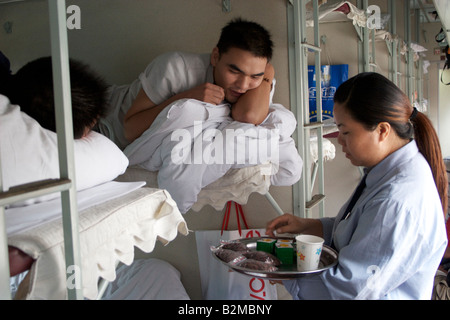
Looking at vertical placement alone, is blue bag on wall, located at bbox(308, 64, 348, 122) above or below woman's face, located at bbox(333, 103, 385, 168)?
above

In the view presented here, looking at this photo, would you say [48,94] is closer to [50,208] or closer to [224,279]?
[50,208]

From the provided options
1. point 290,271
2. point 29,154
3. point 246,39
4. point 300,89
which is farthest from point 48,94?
point 300,89

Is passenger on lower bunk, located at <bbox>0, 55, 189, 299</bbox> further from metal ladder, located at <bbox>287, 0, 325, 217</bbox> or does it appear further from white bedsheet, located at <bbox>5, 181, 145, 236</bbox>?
metal ladder, located at <bbox>287, 0, 325, 217</bbox>

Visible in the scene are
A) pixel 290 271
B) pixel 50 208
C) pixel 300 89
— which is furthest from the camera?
pixel 300 89

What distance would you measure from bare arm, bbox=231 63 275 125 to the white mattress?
0.58m

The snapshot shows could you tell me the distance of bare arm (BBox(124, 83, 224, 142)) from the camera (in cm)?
137

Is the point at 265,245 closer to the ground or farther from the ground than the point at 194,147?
closer to the ground

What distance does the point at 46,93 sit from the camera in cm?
83

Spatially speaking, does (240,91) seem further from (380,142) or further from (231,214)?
(231,214)

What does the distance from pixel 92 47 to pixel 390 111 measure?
1468mm

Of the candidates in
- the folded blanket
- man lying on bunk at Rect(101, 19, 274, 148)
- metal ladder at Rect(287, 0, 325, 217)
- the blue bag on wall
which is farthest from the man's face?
the blue bag on wall

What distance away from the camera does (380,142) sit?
1094 millimetres

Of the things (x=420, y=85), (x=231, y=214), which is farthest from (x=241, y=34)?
(x=420, y=85)
